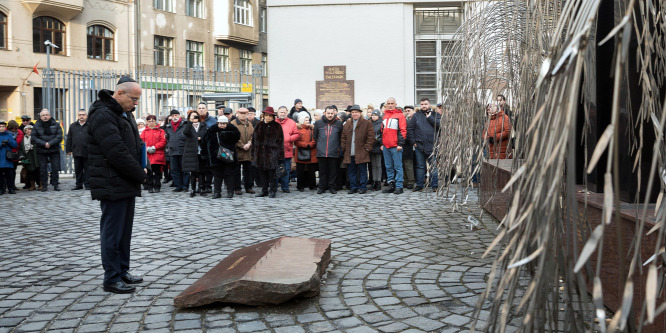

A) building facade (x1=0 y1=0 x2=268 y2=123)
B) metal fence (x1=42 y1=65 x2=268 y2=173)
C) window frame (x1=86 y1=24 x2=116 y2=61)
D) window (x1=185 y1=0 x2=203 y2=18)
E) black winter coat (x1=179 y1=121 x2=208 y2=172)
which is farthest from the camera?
window (x1=185 y1=0 x2=203 y2=18)

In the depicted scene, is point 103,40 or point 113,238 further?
point 103,40

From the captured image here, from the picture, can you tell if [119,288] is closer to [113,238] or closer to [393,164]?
[113,238]

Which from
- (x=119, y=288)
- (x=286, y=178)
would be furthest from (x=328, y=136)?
(x=119, y=288)

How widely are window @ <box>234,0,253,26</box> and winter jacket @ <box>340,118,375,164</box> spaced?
100 feet

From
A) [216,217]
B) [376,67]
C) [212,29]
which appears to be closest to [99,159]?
[216,217]

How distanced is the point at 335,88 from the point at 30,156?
850 centimetres

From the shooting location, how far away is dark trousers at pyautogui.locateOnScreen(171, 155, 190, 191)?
1485 centimetres

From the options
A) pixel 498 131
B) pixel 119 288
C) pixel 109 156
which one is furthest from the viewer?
pixel 109 156

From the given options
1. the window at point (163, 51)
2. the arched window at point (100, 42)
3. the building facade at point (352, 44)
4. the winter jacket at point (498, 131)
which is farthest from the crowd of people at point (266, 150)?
the window at point (163, 51)

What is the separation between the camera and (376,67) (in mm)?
19922

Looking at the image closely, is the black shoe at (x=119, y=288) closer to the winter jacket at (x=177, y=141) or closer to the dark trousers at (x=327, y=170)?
the dark trousers at (x=327, y=170)

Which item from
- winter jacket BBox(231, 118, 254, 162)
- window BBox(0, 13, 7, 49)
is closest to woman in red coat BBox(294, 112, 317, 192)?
winter jacket BBox(231, 118, 254, 162)

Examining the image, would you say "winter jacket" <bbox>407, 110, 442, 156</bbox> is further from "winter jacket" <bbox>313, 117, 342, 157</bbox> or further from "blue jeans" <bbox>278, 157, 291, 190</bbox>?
"blue jeans" <bbox>278, 157, 291, 190</bbox>

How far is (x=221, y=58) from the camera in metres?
42.8
